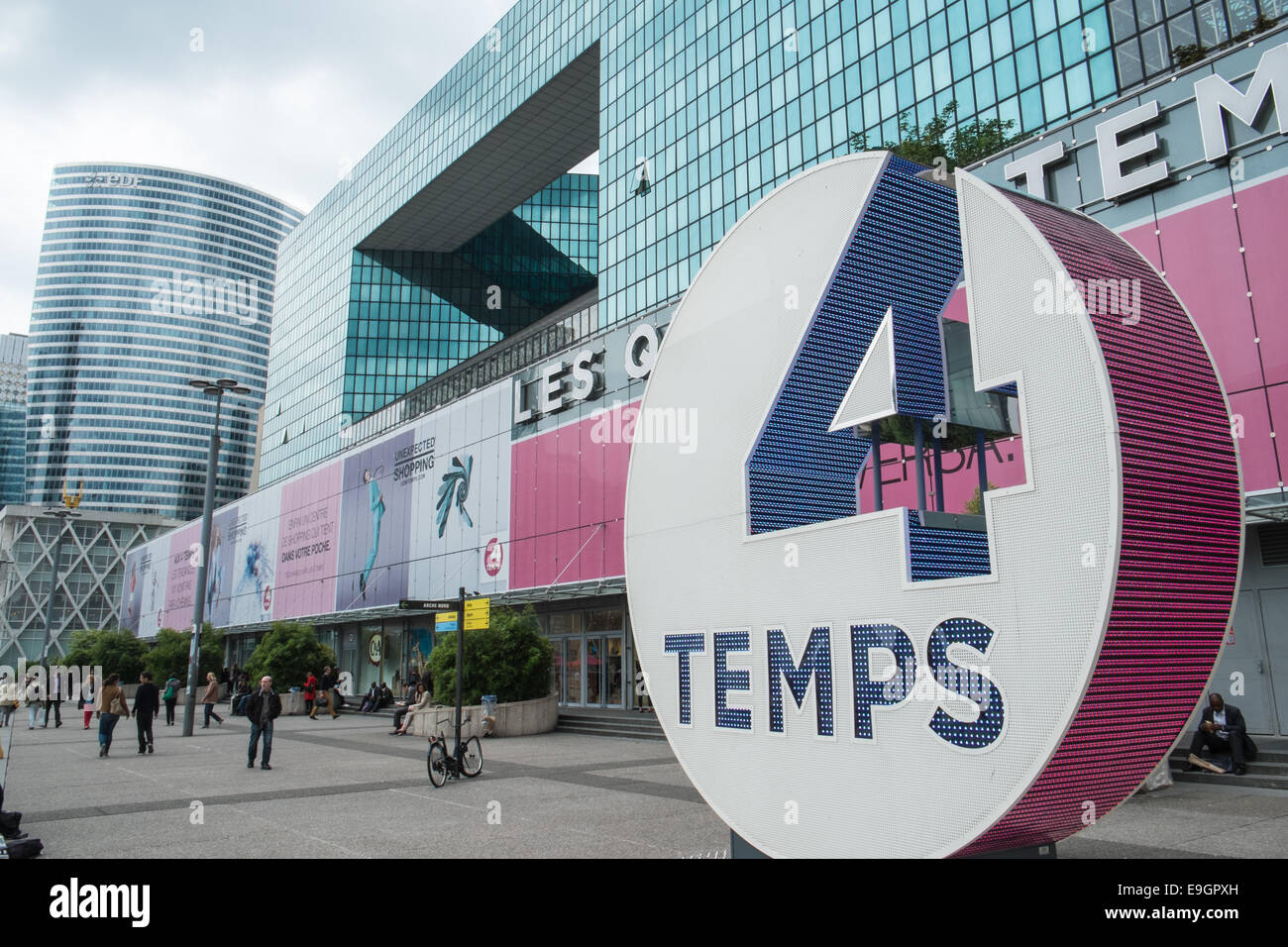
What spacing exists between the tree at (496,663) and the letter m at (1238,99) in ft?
60.5

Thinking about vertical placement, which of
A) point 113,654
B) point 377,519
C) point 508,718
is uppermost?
point 377,519

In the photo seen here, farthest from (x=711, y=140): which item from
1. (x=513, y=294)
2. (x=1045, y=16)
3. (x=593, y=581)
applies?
(x=513, y=294)

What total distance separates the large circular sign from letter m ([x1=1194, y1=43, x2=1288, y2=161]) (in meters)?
11.1

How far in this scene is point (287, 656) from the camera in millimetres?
32406

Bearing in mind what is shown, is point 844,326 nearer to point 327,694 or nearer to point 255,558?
point 327,694

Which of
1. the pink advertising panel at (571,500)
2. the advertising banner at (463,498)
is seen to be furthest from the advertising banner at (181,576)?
the pink advertising panel at (571,500)

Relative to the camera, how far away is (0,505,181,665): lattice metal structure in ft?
356

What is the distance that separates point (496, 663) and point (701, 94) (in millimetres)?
33864

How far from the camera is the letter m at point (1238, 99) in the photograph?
14820 millimetres

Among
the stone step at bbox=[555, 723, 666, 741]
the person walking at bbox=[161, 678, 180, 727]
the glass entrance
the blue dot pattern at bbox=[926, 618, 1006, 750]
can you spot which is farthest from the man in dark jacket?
the glass entrance

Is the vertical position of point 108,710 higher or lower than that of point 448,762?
higher

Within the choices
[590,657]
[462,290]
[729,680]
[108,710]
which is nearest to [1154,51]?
[590,657]

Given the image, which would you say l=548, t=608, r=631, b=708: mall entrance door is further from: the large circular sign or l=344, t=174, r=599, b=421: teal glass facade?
l=344, t=174, r=599, b=421: teal glass facade
